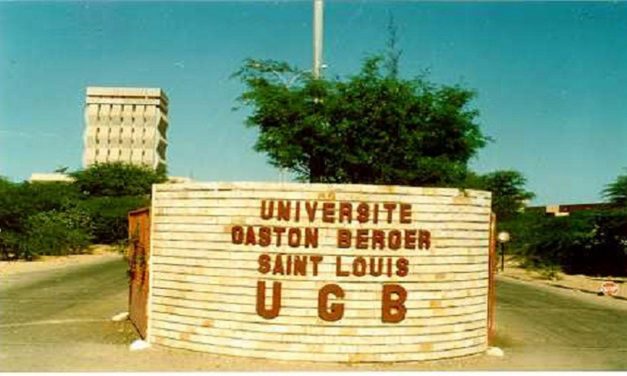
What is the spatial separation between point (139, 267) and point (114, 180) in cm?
5520

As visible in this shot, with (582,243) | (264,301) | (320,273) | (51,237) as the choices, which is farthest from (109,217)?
(320,273)

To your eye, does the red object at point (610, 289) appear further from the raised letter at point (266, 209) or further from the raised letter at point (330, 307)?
the raised letter at point (266, 209)

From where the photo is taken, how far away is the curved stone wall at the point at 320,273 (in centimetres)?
1120

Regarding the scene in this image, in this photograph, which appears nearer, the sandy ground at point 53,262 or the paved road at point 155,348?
the paved road at point 155,348

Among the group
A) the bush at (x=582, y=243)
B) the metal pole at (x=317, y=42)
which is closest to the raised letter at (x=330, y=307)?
the metal pole at (x=317, y=42)

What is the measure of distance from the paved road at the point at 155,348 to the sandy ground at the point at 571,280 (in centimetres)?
442

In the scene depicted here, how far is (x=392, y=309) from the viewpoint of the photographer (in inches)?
447

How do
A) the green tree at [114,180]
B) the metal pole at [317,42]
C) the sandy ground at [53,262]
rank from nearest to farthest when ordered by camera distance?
the metal pole at [317,42] → the sandy ground at [53,262] → the green tree at [114,180]

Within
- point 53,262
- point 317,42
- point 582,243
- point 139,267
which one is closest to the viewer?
point 139,267

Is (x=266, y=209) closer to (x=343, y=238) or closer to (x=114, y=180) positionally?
(x=343, y=238)

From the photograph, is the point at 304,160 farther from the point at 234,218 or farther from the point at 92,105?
the point at 92,105

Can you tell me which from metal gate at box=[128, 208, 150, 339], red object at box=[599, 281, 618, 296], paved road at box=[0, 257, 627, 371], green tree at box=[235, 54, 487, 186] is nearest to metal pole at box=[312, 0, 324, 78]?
green tree at box=[235, 54, 487, 186]

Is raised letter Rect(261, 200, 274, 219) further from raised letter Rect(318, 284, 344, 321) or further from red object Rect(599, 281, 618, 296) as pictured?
red object Rect(599, 281, 618, 296)

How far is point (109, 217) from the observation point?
2076 inches
